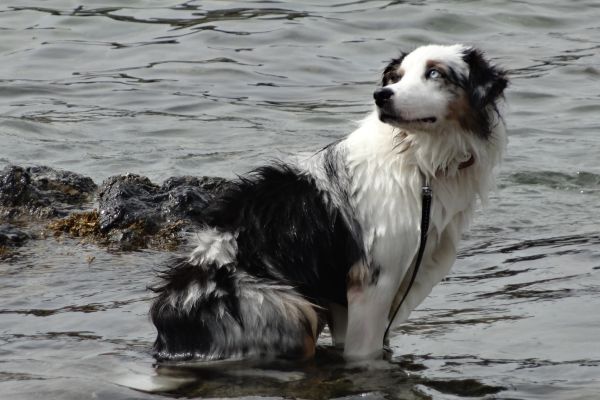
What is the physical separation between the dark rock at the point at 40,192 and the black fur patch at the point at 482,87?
3.78m

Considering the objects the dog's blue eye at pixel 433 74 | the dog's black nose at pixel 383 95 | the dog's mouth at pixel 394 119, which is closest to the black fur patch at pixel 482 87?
the dog's blue eye at pixel 433 74

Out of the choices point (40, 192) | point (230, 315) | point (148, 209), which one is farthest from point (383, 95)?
point (40, 192)

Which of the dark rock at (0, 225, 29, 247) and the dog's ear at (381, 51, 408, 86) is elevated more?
the dog's ear at (381, 51, 408, 86)

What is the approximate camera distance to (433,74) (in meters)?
5.60

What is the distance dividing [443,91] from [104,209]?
334 centimetres

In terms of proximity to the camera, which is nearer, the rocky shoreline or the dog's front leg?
the dog's front leg

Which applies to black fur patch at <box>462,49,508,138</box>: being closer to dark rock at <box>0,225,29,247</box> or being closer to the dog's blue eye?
the dog's blue eye

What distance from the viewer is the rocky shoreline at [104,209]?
8008 mm

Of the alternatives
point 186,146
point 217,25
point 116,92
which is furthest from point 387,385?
point 217,25

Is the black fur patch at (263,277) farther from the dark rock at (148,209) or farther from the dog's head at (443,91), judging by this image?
the dark rock at (148,209)

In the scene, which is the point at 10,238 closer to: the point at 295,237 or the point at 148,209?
the point at 148,209

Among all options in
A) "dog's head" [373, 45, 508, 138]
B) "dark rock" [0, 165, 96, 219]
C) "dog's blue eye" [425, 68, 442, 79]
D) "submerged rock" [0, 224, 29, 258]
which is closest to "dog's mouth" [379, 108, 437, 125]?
"dog's head" [373, 45, 508, 138]

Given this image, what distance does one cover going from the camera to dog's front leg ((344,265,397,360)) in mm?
5719

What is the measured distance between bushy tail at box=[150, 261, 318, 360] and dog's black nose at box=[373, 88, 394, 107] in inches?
36.8
